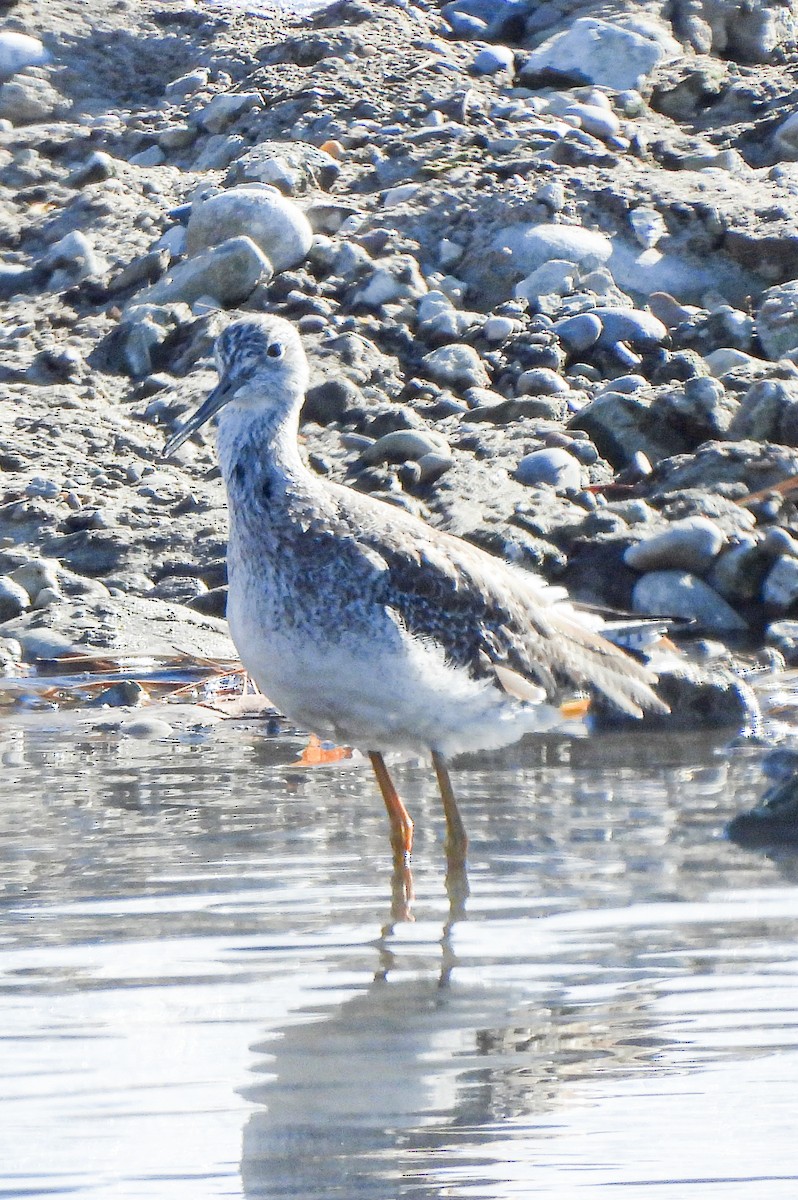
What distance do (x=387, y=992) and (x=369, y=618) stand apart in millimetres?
1308

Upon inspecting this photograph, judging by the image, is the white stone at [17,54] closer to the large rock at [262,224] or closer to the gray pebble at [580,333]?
the large rock at [262,224]

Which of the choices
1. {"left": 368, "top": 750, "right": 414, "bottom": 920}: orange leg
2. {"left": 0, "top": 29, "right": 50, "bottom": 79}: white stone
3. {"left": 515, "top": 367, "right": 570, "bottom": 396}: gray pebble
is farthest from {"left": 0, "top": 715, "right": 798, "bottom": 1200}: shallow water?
{"left": 0, "top": 29, "right": 50, "bottom": 79}: white stone

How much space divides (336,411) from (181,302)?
5.18 feet

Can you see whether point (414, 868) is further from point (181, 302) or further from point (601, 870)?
point (181, 302)

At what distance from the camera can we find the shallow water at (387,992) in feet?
10.7

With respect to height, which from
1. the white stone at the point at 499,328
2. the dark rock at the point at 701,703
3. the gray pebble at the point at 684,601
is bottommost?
the gray pebble at the point at 684,601

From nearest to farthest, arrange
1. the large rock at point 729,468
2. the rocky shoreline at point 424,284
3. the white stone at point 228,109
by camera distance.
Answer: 1. the rocky shoreline at point 424,284
2. the large rock at point 729,468
3. the white stone at point 228,109

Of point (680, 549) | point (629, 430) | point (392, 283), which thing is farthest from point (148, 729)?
point (392, 283)

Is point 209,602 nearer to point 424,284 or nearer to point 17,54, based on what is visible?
point 424,284

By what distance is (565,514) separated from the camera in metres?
9.72

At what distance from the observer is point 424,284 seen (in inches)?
457

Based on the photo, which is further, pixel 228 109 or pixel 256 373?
pixel 228 109

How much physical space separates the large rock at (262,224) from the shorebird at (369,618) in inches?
215

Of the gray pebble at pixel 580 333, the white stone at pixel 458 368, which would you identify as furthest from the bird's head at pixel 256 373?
the gray pebble at pixel 580 333
